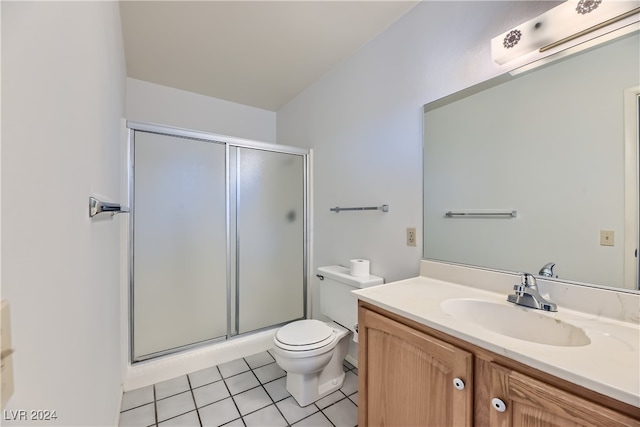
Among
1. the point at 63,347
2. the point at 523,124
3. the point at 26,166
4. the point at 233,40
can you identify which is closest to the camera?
the point at 26,166

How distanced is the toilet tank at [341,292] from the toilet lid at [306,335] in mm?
144

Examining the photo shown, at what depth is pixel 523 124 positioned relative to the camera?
1180 mm

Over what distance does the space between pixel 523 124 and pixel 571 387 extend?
102cm

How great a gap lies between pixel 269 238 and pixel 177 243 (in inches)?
29.1

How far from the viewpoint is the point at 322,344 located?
1.58 meters

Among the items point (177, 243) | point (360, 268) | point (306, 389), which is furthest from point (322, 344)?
point (177, 243)

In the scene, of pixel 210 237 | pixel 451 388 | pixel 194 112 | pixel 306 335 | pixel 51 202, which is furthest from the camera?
pixel 194 112

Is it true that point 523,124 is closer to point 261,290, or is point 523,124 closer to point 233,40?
point 233,40

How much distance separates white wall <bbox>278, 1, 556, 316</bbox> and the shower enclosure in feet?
1.18

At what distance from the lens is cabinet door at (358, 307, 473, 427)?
83 centimetres

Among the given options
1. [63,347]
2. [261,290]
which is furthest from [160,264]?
[63,347]

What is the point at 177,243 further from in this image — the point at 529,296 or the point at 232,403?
the point at 529,296

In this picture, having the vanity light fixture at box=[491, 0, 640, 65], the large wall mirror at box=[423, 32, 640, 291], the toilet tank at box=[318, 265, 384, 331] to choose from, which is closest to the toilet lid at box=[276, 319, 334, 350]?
the toilet tank at box=[318, 265, 384, 331]

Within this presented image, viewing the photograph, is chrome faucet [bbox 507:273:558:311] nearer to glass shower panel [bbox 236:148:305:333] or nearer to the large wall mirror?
the large wall mirror
